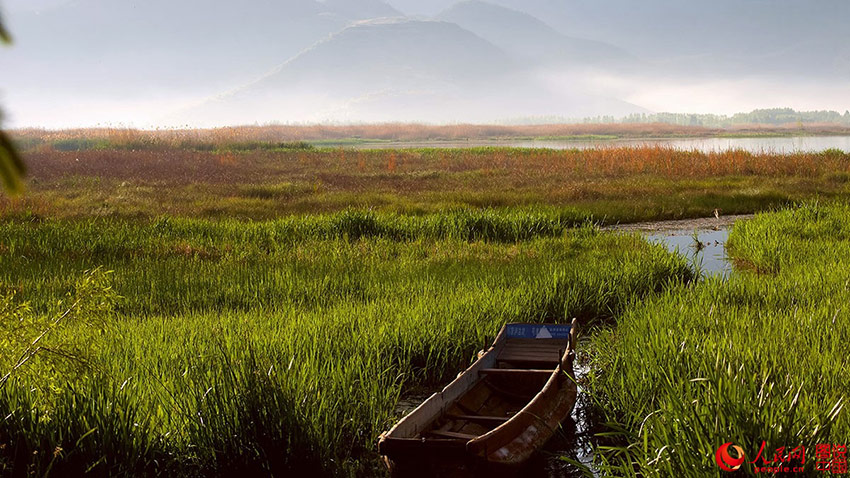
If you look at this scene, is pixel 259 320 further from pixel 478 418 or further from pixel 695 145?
pixel 695 145

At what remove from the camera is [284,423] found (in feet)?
18.0

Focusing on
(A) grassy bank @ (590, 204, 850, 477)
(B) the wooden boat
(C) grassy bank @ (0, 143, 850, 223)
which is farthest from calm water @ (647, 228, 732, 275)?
(B) the wooden boat

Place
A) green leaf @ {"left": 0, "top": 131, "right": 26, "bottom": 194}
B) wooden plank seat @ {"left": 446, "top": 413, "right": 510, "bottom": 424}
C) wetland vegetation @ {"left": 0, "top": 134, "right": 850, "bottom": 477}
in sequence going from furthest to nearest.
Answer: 1. wooden plank seat @ {"left": 446, "top": 413, "right": 510, "bottom": 424}
2. wetland vegetation @ {"left": 0, "top": 134, "right": 850, "bottom": 477}
3. green leaf @ {"left": 0, "top": 131, "right": 26, "bottom": 194}

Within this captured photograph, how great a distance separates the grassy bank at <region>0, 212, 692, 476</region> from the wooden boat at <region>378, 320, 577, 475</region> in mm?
681

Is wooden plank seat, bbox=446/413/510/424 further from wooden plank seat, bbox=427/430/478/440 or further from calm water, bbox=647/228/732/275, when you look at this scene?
calm water, bbox=647/228/732/275

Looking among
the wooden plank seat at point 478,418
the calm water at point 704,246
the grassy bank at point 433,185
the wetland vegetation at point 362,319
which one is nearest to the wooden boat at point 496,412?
the wooden plank seat at point 478,418

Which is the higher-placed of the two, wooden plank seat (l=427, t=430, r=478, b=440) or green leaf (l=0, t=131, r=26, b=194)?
green leaf (l=0, t=131, r=26, b=194)

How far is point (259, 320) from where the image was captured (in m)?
9.06

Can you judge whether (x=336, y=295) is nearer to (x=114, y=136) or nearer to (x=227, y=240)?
(x=227, y=240)

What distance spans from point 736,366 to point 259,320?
18.1ft

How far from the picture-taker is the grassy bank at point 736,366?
434 cm

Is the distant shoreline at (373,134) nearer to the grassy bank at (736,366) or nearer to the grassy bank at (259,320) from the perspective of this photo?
the grassy bank at (259,320)

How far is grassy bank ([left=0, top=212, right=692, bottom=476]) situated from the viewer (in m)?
5.23

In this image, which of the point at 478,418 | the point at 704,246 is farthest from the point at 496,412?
the point at 704,246
